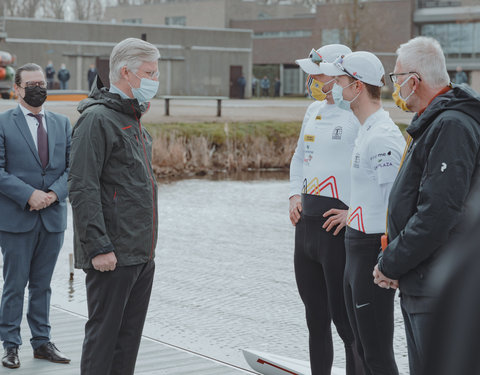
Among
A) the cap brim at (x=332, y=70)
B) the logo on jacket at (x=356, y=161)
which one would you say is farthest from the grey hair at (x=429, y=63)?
the cap brim at (x=332, y=70)

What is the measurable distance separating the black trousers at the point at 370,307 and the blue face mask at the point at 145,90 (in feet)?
3.95

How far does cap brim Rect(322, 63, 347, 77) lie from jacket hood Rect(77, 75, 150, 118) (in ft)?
3.21

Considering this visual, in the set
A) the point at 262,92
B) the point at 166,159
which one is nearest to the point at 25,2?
the point at 262,92

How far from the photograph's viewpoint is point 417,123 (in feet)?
11.0

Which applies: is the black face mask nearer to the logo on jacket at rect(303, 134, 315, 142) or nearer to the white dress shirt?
the white dress shirt

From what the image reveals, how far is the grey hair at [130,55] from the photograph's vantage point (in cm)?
398

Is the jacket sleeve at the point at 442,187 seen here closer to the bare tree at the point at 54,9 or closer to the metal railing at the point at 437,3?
the metal railing at the point at 437,3

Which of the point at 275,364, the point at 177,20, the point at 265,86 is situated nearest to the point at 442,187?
the point at 275,364

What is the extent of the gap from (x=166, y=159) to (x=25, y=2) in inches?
3123

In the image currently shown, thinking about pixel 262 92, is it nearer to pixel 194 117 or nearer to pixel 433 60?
pixel 194 117

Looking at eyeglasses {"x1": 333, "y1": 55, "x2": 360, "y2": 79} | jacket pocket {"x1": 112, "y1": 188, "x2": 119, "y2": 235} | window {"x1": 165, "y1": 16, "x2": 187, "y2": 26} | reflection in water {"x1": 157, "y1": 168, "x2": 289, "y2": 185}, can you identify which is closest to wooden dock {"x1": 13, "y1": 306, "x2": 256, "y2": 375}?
jacket pocket {"x1": 112, "y1": 188, "x2": 119, "y2": 235}

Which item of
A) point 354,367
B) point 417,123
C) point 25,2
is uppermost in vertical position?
point 25,2

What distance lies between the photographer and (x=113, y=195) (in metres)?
3.96

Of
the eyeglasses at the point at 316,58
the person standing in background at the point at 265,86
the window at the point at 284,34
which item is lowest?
the eyeglasses at the point at 316,58
